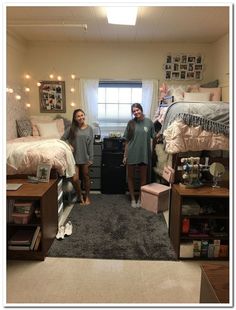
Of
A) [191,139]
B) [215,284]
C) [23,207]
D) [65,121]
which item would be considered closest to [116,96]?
[65,121]

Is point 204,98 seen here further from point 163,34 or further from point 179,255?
point 179,255

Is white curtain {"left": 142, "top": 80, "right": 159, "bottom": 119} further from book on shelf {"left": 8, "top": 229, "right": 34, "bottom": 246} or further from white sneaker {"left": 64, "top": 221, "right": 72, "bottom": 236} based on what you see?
book on shelf {"left": 8, "top": 229, "right": 34, "bottom": 246}

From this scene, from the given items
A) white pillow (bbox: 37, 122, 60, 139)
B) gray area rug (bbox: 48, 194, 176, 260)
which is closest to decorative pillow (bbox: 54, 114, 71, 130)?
white pillow (bbox: 37, 122, 60, 139)

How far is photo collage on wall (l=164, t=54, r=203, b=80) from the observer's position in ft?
15.7

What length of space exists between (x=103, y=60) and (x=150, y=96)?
1.04 m

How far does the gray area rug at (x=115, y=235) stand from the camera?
8.51 ft

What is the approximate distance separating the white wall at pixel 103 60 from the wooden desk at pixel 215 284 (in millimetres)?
4073

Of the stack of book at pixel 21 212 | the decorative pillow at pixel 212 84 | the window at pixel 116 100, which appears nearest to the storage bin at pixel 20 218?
the stack of book at pixel 21 212

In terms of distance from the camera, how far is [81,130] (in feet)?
11.9

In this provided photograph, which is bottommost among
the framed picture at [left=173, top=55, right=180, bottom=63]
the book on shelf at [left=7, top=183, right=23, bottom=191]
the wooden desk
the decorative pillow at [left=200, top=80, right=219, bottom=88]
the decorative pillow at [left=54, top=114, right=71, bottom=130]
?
the wooden desk

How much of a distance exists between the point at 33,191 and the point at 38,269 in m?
0.66

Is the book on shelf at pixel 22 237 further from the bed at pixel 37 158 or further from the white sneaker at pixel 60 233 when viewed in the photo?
the bed at pixel 37 158

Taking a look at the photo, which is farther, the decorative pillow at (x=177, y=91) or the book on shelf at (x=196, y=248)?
the decorative pillow at (x=177, y=91)

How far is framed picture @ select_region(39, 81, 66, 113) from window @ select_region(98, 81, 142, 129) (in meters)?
0.66
